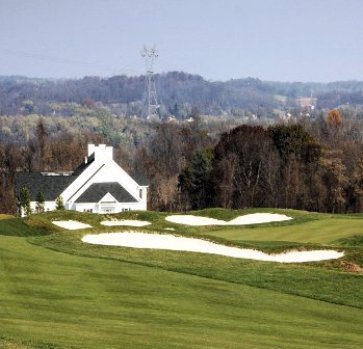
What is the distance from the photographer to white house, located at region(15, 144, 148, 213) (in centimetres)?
6919

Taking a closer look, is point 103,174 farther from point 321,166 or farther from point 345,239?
point 345,239

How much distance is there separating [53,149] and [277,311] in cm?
10131

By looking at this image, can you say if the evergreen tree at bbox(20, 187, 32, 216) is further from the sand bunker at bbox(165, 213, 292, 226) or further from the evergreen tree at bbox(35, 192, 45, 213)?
the sand bunker at bbox(165, 213, 292, 226)

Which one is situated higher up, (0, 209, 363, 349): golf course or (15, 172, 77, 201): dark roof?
(15, 172, 77, 201): dark roof

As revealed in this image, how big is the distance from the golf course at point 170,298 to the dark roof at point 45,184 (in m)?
37.9

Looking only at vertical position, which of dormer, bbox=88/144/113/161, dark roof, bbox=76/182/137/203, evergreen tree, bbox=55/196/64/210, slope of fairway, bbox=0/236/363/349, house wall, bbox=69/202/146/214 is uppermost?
dormer, bbox=88/144/113/161

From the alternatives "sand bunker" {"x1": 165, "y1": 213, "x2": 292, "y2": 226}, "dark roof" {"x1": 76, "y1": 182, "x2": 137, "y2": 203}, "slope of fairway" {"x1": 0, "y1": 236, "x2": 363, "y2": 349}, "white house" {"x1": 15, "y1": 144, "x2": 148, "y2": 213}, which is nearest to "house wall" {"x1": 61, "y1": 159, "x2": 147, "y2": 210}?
"white house" {"x1": 15, "y1": 144, "x2": 148, "y2": 213}

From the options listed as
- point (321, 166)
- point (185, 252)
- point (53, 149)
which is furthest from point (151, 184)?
point (185, 252)

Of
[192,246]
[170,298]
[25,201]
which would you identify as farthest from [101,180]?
[170,298]

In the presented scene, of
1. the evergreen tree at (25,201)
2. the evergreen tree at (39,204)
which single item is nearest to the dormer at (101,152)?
the evergreen tree at (39,204)

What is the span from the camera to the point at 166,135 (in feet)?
492

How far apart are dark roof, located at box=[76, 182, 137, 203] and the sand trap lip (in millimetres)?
34514

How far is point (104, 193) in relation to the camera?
2744 inches

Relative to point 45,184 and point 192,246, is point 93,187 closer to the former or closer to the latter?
point 45,184
